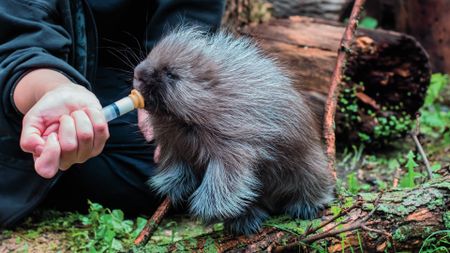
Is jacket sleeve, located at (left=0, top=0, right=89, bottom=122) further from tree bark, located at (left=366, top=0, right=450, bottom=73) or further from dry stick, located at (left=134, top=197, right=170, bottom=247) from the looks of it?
tree bark, located at (left=366, top=0, right=450, bottom=73)

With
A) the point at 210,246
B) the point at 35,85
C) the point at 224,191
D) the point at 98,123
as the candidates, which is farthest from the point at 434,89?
the point at 98,123

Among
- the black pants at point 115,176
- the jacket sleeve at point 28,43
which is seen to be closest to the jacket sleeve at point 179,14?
the black pants at point 115,176

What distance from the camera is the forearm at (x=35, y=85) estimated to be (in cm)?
191

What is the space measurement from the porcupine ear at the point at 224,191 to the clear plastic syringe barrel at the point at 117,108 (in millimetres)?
312

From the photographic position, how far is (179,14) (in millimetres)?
2887

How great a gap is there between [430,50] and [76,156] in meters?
4.47

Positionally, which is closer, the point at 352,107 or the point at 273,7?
the point at 352,107

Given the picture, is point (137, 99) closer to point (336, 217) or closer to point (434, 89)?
point (336, 217)

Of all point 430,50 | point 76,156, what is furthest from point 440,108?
point 76,156

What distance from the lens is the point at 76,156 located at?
1.65m

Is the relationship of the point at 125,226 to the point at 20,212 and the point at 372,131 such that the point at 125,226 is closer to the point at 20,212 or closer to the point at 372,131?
the point at 20,212

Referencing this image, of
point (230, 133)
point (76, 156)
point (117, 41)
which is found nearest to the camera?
point (76, 156)

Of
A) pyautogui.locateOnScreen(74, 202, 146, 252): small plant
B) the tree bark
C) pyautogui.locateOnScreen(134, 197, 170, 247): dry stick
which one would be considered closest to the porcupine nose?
pyautogui.locateOnScreen(134, 197, 170, 247): dry stick

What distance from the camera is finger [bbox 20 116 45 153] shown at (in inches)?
62.4
